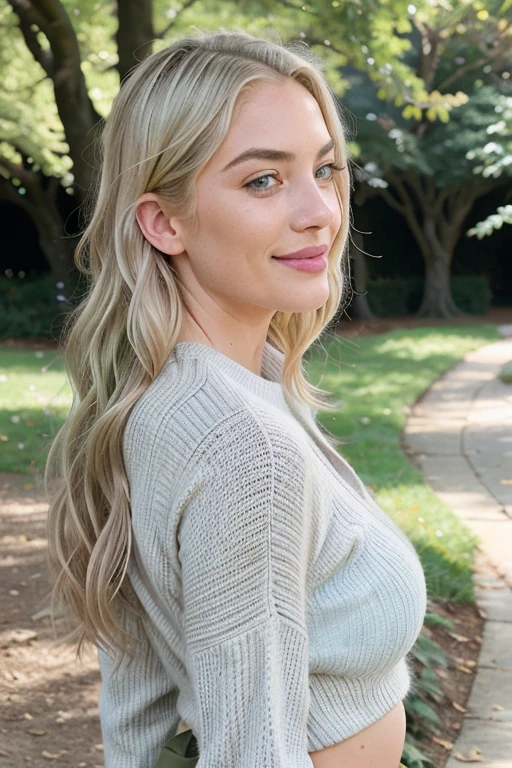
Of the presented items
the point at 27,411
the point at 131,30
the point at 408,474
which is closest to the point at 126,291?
the point at 131,30

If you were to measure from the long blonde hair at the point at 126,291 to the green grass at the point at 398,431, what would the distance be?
858mm

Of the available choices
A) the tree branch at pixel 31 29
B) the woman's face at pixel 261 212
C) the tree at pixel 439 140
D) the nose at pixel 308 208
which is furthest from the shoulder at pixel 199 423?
the tree at pixel 439 140

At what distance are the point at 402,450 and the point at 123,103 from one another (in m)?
6.29

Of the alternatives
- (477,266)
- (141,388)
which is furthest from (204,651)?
(477,266)

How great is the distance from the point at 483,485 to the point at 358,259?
17.0m

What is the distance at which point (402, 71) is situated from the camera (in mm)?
7645

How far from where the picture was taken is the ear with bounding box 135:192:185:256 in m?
1.68

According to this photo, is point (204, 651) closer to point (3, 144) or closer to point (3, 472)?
point (3, 472)

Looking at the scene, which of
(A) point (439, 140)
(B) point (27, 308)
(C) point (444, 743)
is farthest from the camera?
(A) point (439, 140)

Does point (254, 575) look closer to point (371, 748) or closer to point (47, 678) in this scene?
point (371, 748)

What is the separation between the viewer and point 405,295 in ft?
83.2

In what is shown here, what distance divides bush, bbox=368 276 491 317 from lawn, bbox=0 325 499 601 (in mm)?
7232

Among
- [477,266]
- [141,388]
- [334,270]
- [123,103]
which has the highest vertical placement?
[123,103]

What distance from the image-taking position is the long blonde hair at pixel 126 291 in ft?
5.24
